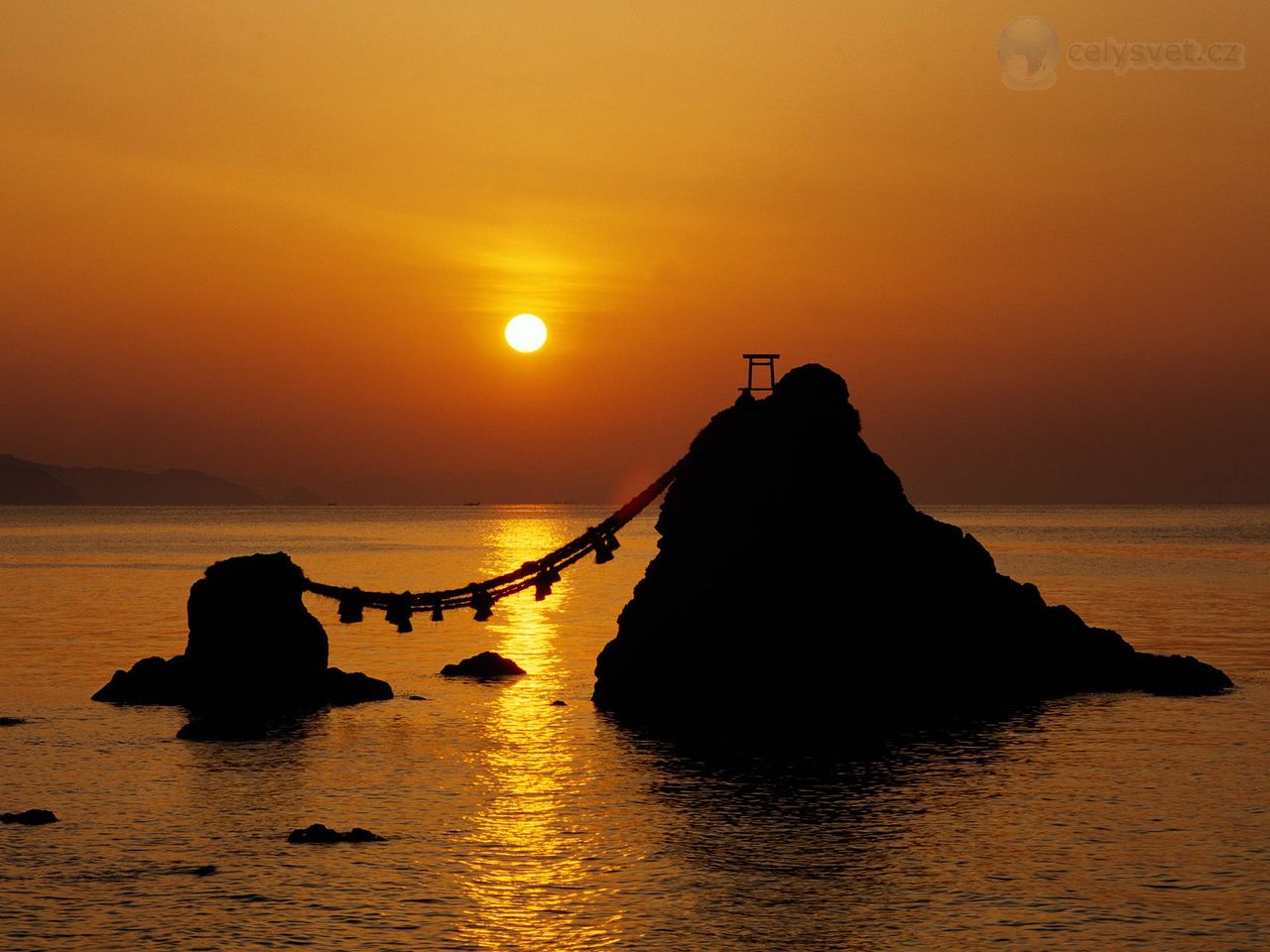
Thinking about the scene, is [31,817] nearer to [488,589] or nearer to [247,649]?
[247,649]

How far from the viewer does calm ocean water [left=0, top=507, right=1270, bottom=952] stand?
63.4ft

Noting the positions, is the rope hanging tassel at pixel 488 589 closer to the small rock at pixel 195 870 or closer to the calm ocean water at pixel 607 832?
the calm ocean water at pixel 607 832

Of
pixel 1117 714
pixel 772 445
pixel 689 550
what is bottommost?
pixel 1117 714

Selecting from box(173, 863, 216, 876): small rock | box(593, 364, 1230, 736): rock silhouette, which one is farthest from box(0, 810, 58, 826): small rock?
box(593, 364, 1230, 736): rock silhouette

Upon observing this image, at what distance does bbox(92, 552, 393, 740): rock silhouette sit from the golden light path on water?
598 centimetres

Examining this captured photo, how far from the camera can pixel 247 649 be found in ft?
131

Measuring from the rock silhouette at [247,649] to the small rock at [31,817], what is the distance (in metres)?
12.8

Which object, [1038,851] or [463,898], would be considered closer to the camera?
[463,898]

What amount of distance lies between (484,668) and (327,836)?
2555 cm

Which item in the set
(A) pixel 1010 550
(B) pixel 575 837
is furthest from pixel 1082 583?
(B) pixel 575 837

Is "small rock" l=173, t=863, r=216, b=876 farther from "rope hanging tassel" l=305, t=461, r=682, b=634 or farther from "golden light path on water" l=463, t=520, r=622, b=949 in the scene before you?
"rope hanging tassel" l=305, t=461, r=682, b=634

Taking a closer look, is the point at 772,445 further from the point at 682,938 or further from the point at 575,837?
the point at 682,938

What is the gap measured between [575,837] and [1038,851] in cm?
796

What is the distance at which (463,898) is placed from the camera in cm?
2069
